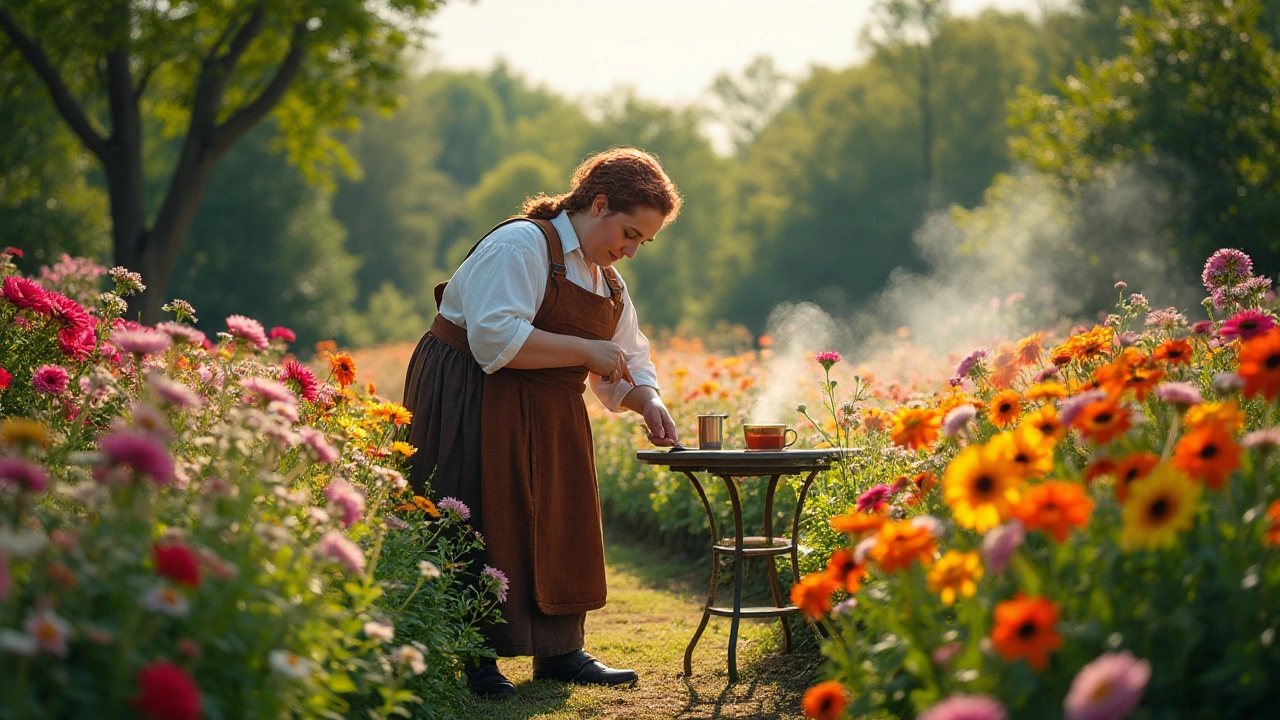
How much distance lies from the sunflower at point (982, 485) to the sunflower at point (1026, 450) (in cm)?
6

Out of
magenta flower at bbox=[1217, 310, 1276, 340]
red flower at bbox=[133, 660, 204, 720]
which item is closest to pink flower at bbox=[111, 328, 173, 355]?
red flower at bbox=[133, 660, 204, 720]

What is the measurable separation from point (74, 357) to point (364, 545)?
145 cm

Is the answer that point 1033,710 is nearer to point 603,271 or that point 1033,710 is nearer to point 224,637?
point 224,637

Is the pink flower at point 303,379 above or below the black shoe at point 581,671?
above

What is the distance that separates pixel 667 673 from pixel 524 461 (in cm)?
105

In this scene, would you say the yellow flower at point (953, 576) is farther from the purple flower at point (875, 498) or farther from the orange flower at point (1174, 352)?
the orange flower at point (1174, 352)

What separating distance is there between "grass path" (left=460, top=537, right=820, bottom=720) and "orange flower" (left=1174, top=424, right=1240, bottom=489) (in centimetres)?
190

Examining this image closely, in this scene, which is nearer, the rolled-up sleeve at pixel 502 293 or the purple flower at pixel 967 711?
the purple flower at pixel 967 711

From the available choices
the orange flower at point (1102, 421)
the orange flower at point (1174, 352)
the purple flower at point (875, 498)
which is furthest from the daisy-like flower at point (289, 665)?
the orange flower at point (1174, 352)

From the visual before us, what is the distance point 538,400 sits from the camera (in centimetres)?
369

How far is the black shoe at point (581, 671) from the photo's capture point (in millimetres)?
3867

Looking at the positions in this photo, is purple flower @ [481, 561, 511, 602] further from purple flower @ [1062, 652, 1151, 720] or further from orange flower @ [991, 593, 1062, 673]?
purple flower @ [1062, 652, 1151, 720]

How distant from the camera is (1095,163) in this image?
13023mm

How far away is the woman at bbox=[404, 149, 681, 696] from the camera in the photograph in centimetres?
357
